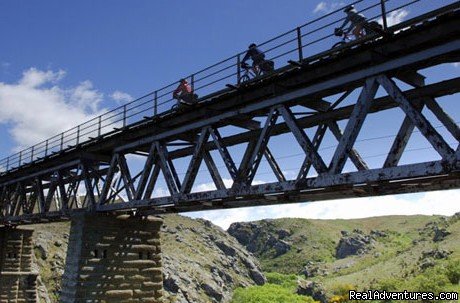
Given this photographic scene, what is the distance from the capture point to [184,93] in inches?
624

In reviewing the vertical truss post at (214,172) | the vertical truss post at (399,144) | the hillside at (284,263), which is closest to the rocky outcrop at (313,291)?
the hillside at (284,263)

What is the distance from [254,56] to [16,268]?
2759 cm

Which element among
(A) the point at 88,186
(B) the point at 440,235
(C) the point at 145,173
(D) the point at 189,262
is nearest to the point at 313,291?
(D) the point at 189,262

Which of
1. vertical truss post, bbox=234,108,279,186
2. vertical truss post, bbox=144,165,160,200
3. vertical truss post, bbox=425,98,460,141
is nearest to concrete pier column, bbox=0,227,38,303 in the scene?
vertical truss post, bbox=144,165,160,200

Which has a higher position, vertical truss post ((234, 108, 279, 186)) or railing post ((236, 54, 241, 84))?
railing post ((236, 54, 241, 84))

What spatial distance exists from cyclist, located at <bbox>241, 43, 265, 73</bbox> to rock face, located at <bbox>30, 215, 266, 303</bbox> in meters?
44.2

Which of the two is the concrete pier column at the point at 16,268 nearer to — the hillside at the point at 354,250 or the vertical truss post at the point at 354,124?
the vertical truss post at the point at 354,124

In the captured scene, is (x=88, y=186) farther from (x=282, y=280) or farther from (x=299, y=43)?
(x=282, y=280)

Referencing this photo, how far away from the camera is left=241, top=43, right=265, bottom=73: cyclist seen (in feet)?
42.5

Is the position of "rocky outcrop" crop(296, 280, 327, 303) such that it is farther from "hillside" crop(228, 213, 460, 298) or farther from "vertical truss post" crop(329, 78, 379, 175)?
"vertical truss post" crop(329, 78, 379, 175)

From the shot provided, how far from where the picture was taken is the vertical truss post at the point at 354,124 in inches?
372

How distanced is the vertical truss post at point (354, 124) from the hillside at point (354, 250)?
44583 mm

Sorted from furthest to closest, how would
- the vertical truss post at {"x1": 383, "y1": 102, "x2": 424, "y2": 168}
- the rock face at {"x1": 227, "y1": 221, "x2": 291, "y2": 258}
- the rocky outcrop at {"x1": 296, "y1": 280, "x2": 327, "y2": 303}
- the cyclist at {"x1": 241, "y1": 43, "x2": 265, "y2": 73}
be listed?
the rock face at {"x1": 227, "y1": 221, "x2": 291, "y2": 258} < the rocky outcrop at {"x1": 296, "y1": 280, "x2": 327, "y2": 303} < the cyclist at {"x1": 241, "y1": 43, "x2": 265, "y2": 73} < the vertical truss post at {"x1": 383, "y1": 102, "x2": 424, "y2": 168}

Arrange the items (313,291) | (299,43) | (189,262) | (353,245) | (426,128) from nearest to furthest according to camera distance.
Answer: (426,128)
(299,43)
(189,262)
(313,291)
(353,245)
